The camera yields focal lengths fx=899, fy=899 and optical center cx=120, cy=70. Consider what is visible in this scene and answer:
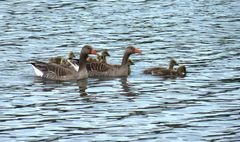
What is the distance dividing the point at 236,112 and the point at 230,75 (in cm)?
625

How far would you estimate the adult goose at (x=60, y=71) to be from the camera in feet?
85.5

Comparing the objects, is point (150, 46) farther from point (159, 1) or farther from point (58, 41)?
point (159, 1)

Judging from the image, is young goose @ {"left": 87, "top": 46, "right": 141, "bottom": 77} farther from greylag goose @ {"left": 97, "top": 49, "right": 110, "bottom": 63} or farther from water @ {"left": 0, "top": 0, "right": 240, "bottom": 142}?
greylag goose @ {"left": 97, "top": 49, "right": 110, "bottom": 63}

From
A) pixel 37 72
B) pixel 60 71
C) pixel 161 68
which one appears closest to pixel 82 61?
pixel 60 71

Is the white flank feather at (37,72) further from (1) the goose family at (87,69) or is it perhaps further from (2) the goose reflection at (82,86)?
(2) the goose reflection at (82,86)

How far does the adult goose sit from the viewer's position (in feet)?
85.5

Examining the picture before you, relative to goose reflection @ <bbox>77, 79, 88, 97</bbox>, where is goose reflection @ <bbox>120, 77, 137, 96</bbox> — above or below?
below

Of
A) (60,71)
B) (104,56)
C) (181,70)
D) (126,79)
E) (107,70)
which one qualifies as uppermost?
(104,56)

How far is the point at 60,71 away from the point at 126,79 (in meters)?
1.94

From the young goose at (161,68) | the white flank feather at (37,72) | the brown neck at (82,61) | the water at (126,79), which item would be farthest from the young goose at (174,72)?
the white flank feather at (37,72)

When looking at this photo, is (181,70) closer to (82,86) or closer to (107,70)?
Result: (107,70)

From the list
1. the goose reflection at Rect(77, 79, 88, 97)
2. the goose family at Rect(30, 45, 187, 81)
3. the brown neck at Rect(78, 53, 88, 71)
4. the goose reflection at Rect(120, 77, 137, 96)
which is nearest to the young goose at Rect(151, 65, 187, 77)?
the goose family at Rect(30, 45, 187, 81)

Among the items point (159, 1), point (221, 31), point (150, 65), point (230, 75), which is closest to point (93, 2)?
point (159, 1)

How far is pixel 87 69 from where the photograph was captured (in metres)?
27.1
